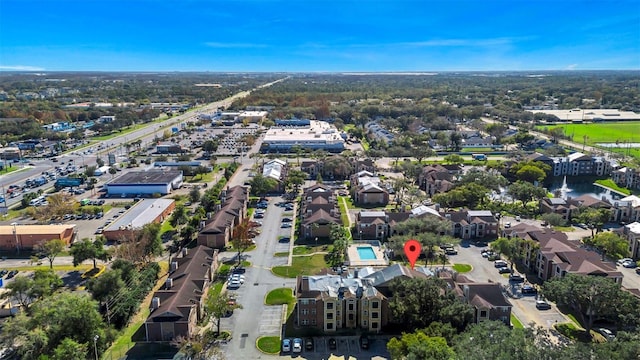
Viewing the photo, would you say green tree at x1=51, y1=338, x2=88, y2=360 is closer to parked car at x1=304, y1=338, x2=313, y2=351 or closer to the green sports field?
parked car at x1=304, y1=338, x2=313, y2=351

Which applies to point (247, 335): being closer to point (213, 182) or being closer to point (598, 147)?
point (213, 182)

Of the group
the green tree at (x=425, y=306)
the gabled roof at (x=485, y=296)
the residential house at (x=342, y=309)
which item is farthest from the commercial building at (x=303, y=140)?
the green tree at (x=425, y=306)

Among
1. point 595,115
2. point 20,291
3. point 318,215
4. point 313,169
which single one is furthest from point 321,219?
point 595,115

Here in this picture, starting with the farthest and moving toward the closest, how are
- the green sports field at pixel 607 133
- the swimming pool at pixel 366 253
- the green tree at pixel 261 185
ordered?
the green sports field at pixel 607 133, the green tree at pixel 261 185, the swimming pool at pixel 366 253

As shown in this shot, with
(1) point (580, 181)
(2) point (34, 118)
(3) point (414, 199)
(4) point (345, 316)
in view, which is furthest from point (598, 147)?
(2) point (34, 118)

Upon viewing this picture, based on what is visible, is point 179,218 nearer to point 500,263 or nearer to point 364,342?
point 364,342

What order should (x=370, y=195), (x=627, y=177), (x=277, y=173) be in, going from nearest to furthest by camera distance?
(x=370, y=195) → (x=277, y=173) → (x=627, y=177)

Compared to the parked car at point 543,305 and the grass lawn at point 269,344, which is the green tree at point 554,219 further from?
the grass lawn at point 269,344

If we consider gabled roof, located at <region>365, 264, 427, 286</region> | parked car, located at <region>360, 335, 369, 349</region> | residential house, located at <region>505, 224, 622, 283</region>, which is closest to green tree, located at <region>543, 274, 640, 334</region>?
residential house, located at <region>505, 224, 622, 283</region>
